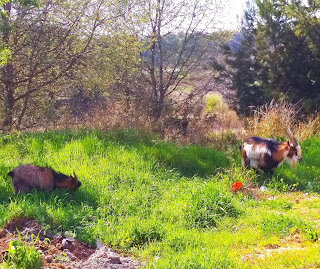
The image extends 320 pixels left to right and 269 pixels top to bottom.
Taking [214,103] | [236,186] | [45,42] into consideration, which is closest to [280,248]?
[236,186]

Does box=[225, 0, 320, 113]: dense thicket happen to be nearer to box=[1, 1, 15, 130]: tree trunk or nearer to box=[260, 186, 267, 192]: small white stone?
box=[260, 186, 267, 192]: small white stone

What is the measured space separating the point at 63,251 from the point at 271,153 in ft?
15.6

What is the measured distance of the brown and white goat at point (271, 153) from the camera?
23.7ft

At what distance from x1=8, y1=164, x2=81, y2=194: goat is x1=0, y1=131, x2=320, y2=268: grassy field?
140 millimetres

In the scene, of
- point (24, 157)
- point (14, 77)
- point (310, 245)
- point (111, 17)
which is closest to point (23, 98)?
point (14, 77)

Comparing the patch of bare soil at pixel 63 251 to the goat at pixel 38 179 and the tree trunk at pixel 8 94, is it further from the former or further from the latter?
the tree trunk at pixel 8 94

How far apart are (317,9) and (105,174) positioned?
36.6 feet

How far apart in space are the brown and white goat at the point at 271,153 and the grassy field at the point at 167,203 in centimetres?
27

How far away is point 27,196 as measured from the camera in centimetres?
539

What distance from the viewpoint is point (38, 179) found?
5582 mm

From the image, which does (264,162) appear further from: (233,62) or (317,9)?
(233,62)

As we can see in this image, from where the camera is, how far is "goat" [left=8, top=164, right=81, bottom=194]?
5516 millimetres

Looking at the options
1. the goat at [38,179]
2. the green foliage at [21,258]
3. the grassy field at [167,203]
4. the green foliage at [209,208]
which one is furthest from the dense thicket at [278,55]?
the green foliage at [21,258]

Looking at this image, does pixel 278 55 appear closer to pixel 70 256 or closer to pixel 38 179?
pixel 38 179
